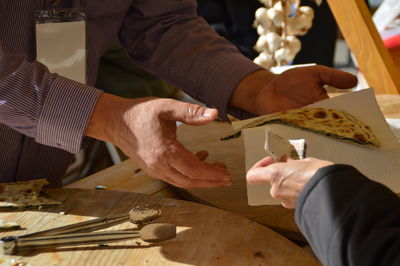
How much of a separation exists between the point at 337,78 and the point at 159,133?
0.44m

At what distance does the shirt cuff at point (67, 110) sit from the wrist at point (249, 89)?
37 centimetres

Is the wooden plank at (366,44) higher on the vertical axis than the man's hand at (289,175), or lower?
lower

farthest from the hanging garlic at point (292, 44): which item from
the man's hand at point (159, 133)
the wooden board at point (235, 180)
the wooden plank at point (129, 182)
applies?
the man's hand at point (159, 133)

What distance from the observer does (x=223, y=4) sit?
341 centimetres

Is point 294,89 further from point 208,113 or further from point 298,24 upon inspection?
point 298,24

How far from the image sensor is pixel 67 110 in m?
1.03

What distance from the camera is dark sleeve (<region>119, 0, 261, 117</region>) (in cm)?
133

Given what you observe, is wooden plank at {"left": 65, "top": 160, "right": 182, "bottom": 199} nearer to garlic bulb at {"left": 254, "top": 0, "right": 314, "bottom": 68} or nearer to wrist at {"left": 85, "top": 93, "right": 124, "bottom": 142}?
wrist at {"left": 85, "top": 93, "right": 124, "bottom": 142}

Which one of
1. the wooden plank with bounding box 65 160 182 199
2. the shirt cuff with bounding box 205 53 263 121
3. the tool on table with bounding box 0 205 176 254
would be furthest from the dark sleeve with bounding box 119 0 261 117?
the tool on table with bounding box 0 205 176 254

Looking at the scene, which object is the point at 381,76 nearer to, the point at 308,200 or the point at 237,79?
the point at 237,79

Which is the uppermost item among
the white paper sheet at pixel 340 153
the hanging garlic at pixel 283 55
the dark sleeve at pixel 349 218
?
the dark sleeve at pixel 349 218

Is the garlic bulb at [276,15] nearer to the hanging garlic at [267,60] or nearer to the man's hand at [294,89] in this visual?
the hanging garlic at [267,60]

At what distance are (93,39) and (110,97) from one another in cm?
30

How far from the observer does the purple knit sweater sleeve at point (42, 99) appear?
103 centimetres
